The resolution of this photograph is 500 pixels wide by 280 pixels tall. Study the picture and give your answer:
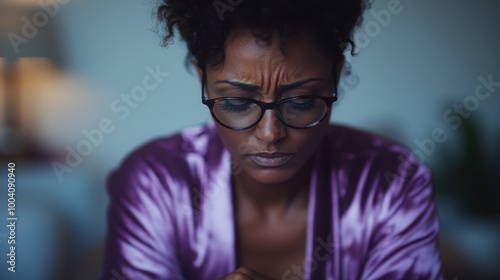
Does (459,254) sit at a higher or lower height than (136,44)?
lower

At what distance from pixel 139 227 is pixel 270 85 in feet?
1.31

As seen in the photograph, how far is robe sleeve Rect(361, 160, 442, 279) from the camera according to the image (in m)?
1.09

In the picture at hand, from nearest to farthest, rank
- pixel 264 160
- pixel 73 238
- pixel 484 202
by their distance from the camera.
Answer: pixel 264 160 → pixel 73 238 → pixel 484 202

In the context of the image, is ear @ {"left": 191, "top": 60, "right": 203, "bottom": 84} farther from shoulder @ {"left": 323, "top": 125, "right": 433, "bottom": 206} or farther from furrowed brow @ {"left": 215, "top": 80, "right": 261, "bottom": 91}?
shoulder @ {"left": 323, "top": 125, "right": 433, "bottom": 206}

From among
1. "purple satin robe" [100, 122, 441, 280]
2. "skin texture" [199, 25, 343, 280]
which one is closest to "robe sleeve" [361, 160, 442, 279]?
"purple satin robe" [100, 122, 441, 280]

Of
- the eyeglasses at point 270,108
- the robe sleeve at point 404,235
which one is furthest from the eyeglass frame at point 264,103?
the robe sleeve at point 404,235

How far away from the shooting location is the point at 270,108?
0.96 m

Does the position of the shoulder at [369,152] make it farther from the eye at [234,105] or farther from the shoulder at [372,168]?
the eye at [234,105]

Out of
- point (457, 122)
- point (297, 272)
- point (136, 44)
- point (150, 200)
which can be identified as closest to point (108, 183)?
point (150, 200)

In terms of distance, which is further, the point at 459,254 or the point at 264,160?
the point at 459,254

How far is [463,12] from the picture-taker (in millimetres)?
1192

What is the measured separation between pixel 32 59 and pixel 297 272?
2.28 ft

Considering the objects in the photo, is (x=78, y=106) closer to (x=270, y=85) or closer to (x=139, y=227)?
(x=139, y=227)

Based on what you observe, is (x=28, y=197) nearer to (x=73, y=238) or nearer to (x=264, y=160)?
(x=73, y=238)
